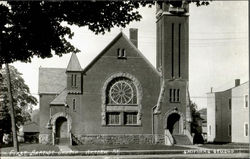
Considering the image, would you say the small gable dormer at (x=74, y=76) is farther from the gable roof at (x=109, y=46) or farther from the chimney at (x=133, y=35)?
the chimney at (x=133, y=35)

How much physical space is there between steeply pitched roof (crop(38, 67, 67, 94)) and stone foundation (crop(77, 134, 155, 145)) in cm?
958

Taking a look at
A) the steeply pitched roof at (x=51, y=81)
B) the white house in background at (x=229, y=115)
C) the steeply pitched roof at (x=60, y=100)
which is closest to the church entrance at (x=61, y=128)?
the steeply pitched roof at (x=60, y=100)

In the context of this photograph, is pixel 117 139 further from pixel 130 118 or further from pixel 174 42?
pixel 174 42

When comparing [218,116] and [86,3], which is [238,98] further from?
[86,3]

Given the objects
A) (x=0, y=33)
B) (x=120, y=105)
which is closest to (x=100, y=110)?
(x=120, y=105)

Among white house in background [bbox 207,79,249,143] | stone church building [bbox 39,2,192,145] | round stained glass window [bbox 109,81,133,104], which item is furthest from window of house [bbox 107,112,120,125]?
white house in background [bbox 207,79,249,143]

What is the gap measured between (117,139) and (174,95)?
25.9ft

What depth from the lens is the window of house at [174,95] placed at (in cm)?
4234

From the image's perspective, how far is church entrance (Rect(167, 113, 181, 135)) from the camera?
139ft

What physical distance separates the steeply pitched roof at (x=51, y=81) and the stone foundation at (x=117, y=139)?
9583 mm

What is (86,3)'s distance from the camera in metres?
8.99

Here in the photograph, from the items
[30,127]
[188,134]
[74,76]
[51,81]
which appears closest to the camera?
[188,134]

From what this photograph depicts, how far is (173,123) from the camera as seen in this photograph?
42.5 metres

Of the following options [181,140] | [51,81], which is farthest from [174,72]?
[51,81]
